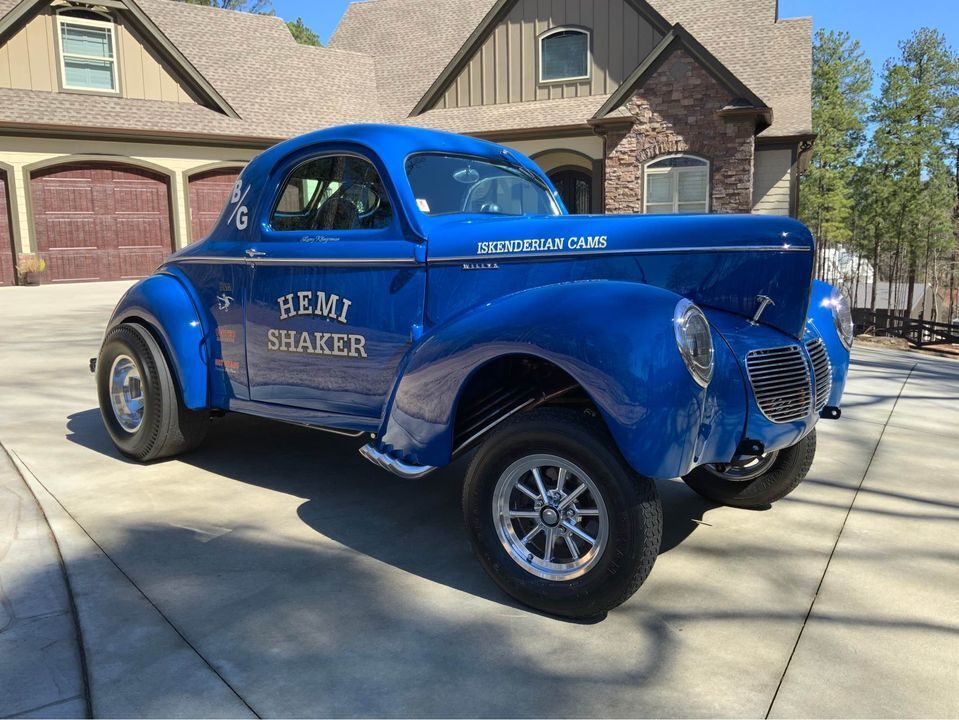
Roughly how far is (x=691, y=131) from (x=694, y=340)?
15086 millimetres

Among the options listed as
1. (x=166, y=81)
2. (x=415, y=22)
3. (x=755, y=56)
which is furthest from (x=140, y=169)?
(x=755, y=56)

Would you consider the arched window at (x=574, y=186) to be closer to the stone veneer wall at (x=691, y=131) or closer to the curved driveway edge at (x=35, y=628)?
the stone veneer wall at (x=691, y=131)

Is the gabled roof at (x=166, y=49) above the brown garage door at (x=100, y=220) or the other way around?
above

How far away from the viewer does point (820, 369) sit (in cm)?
364

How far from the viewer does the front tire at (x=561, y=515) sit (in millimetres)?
2846

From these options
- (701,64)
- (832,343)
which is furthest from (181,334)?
(701,64)

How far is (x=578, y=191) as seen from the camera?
19.8m

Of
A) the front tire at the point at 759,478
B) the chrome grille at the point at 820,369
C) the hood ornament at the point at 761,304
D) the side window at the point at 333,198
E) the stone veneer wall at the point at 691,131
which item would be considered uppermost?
the stone veneer wall at the point at 691,131

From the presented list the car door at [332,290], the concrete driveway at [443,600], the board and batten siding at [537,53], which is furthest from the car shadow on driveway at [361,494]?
the board and batten siding at [537,53]

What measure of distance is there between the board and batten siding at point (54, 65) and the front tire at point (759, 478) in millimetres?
18793

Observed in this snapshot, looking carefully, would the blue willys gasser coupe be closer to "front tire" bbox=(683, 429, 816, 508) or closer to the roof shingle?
"front tire" bbox=(683, 429, 816, 508)

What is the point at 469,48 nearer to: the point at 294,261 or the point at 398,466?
the point at 294,261

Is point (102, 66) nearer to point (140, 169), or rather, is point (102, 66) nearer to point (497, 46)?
point (140, 169)

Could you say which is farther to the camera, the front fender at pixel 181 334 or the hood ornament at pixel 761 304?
the front fender at pixel 181 334
